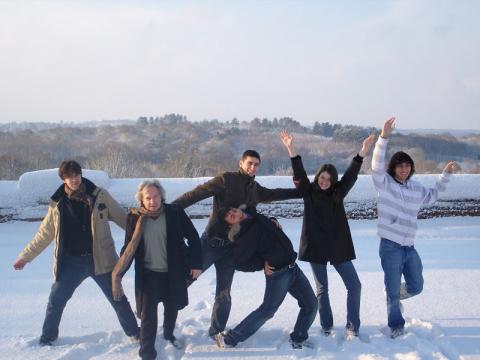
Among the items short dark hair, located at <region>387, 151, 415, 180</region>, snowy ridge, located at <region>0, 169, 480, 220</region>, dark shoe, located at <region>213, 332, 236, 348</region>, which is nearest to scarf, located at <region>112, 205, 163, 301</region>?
dark shoe, located at <region>213, 332, 236, 348</region>

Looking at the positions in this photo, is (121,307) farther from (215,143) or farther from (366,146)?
(215,143)

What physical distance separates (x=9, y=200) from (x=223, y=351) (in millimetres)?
6425

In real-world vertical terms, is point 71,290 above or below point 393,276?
below

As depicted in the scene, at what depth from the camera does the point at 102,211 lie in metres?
4.13

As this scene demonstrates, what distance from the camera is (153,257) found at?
3939mm

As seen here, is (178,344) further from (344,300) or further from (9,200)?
(9,200)

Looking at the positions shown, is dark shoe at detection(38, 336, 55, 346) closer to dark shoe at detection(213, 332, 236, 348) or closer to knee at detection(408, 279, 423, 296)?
dark shoe at detection(213, 332, 236, 348)

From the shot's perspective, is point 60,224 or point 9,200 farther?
point 9,200

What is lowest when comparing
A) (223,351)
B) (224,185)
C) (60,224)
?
(223,351)

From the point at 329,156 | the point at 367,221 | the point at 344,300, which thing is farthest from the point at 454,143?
the point at 344,300

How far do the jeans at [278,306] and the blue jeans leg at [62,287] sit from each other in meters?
1.33

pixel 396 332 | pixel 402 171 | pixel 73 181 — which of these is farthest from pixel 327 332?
pixel 73 181

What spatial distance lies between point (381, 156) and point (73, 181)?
98.7 inches

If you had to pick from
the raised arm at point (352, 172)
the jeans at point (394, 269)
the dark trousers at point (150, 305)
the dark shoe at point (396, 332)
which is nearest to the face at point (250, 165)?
the raised arm at point (352, 172)
